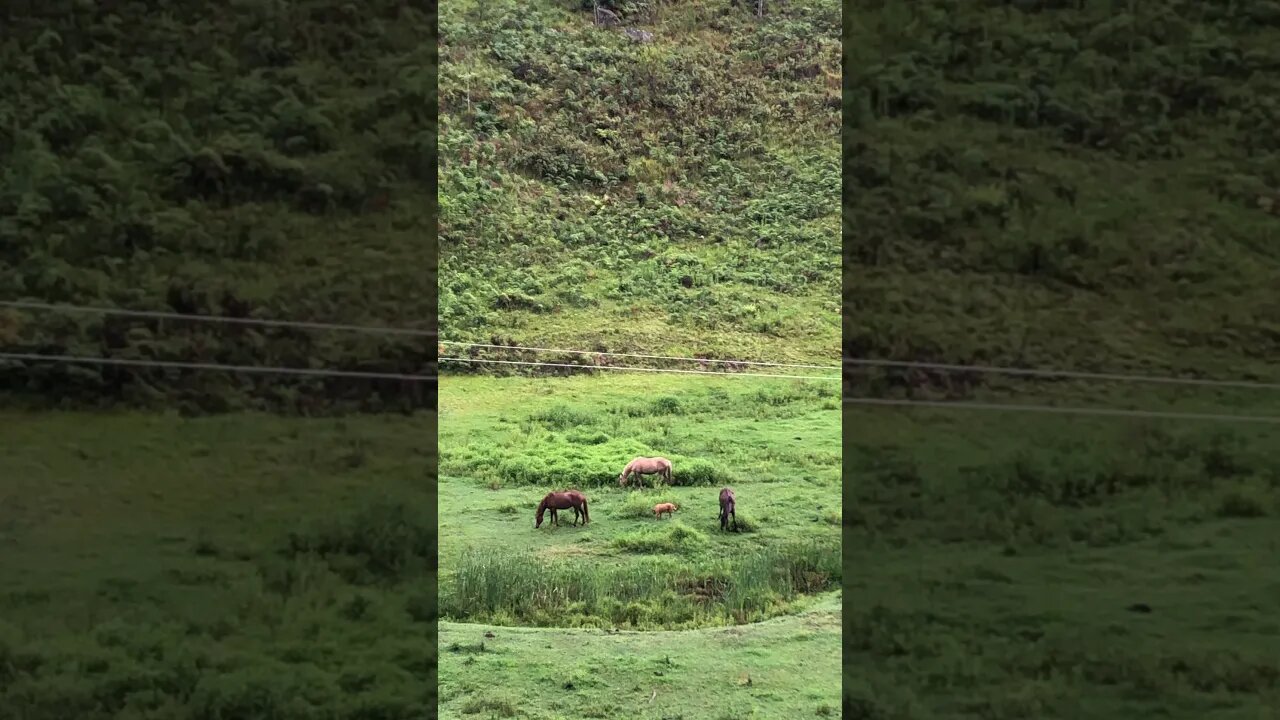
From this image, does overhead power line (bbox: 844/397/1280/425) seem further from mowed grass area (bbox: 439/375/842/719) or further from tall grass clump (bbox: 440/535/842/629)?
tall grass clump (bbox: 440/535/842/629)

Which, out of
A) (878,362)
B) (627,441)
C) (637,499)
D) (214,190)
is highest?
(214,190)

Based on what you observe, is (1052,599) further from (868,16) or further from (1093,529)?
(868,16)

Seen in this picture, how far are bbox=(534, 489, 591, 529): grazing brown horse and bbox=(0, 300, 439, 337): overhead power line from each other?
59 centimetres

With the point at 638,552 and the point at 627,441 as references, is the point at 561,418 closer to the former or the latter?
the point at 627,441

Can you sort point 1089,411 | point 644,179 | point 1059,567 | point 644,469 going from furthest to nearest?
point 644,179
point 644,469
point 1089,411
point 1059,567

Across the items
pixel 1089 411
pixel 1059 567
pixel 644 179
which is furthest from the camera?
pixel 644 179

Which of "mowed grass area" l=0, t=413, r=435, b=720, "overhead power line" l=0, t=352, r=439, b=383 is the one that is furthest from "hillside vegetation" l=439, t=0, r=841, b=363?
"mowed grass area" l=0, t=413, r=435, b=720

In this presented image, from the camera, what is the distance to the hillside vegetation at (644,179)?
124 inches

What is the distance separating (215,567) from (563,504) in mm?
942

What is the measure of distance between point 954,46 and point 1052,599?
5.15ft

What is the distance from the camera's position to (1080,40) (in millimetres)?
3002

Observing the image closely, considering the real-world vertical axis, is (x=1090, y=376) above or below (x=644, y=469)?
above

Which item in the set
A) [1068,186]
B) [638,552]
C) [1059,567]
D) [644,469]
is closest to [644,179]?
[644,469]

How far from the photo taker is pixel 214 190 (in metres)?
2.99
